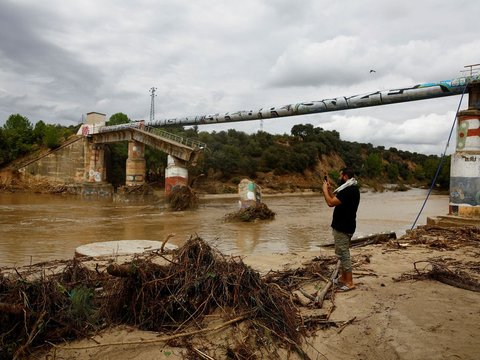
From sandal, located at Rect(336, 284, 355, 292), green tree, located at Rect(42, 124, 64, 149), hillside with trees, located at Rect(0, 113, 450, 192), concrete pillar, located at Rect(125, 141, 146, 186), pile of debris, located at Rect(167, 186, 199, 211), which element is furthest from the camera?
hillside with trees, located at Rect(0, 113, 450, 192)

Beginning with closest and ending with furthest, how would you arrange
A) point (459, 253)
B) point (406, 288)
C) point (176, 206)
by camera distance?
point (406, 288), point (459, 253), point (176, 206)

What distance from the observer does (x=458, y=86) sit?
1502cm

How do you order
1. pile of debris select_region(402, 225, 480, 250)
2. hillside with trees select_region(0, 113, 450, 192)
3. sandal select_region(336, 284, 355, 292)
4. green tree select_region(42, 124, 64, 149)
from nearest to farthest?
sandal select_region(336, 284, 355, 292) < pile of debris select_region(402, 225, 480, 250) < green tree select_region(42, 124, 64, 149) < hillside with trees select_region(0, 113, 450, 192)

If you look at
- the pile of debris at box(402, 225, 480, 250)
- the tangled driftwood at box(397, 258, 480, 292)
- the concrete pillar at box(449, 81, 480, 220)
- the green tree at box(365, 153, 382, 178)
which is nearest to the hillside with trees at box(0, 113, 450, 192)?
the green tree at box(365, 153, 382, 178)

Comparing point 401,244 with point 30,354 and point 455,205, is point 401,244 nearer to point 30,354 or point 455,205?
point 455,205

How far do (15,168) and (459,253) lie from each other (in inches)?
1595

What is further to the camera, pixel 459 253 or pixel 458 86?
pixel 458 86

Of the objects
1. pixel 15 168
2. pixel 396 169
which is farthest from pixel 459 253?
pixel 396 169

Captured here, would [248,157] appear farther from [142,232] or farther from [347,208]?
[347,208]

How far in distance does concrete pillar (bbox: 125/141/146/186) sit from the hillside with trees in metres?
4.85

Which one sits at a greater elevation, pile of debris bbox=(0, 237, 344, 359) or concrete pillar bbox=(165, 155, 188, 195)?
concrete pillar bbox=(165, 155, 188, 195)

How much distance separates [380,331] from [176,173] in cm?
2571

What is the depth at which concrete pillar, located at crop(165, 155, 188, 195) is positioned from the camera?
28.8 metres

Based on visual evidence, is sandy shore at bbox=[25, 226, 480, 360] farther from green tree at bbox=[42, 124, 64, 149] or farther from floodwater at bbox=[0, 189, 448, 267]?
green tree at bbox=[42, 124, 64, 149]
